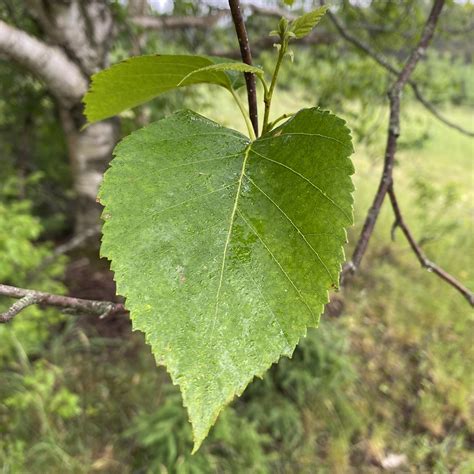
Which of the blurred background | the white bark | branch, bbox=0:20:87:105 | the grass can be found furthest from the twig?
the white bark

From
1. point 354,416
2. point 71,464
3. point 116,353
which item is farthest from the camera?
point 116,353

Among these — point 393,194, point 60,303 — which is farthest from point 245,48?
point 393,194

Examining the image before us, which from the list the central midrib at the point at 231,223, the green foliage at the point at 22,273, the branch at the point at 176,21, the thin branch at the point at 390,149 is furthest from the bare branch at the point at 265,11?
the central midrib at the point at 231,223

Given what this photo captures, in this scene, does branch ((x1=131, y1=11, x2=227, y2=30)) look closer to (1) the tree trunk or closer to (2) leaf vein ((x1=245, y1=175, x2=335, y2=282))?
(1) the tree trunk

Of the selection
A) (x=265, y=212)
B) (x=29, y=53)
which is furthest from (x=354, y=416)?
(x=29, y=53)

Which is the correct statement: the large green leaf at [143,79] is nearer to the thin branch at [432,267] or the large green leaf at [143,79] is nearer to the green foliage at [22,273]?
the thin branch at [432,267]

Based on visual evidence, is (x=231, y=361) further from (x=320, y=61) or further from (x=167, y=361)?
(x=320, y=61)

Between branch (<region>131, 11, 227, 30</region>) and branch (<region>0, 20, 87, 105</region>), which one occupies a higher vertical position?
branch (<region>131, 11, 227, 30</region>)
